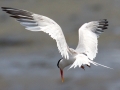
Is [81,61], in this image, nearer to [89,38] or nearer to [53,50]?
[89,38]

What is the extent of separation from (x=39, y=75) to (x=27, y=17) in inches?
93.2

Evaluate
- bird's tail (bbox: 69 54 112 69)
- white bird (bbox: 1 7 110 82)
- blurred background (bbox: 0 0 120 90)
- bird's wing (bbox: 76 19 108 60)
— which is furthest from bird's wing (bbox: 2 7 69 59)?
blurred background (bbox: 0 0 120 90)

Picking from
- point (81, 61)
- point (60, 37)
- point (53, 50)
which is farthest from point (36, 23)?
point (53, 50)

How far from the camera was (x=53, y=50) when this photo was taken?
8.08 m

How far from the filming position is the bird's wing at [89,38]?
522 cm

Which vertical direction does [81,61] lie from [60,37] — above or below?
below

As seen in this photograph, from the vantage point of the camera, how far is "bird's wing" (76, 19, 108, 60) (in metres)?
5.22

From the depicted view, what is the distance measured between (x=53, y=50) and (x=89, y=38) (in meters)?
2.63

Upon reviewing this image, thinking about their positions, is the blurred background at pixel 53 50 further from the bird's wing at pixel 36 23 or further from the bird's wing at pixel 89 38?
the bird's wing at pixel 36 23

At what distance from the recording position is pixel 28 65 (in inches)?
300

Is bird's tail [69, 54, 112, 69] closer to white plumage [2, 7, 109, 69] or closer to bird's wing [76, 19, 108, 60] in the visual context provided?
white plumage [2, 7, 109, 69]

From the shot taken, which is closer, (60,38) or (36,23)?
(60,38)

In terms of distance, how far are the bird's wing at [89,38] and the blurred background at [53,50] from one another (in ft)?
4.30

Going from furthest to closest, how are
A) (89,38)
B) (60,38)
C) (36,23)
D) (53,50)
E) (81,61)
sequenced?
(53,50) → (89,38) → (36,23) → (60,38) → (81,61)
